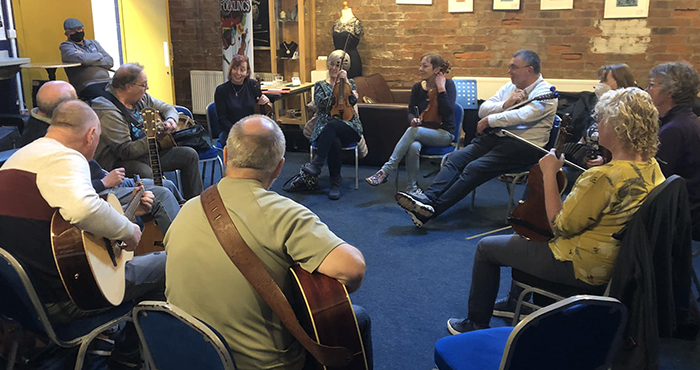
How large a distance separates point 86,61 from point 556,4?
4.88 metres

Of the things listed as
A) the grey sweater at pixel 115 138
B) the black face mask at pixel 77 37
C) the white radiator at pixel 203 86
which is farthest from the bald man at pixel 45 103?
the white radiator at pixel 203 86

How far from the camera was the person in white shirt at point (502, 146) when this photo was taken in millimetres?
3674

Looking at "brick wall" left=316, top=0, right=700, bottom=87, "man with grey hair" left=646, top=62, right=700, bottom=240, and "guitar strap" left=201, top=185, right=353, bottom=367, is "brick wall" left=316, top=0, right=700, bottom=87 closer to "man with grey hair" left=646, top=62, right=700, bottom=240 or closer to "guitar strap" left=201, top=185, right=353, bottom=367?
"man with grey hair" left=646, top=62, right=700, bottom=240

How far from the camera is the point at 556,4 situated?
5.88 metres

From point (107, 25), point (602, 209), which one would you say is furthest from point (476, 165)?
point (107, 25)

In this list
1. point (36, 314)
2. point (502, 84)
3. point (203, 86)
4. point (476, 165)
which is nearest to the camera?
point (36, 314)

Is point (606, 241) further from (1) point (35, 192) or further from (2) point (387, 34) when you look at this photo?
(2) point (387, 34)

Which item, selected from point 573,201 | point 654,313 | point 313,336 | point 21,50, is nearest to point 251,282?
→ point 313,336

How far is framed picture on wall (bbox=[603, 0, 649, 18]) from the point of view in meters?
5.62

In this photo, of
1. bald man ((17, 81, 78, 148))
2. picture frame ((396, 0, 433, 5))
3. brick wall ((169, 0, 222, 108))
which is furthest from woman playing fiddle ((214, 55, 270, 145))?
brick wall ((169, 0, 222, 108))

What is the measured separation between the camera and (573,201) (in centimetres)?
196

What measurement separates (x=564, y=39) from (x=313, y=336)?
5.41 m

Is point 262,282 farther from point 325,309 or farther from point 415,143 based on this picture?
point 415,143

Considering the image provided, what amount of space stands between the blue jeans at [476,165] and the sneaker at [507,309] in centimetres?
117
